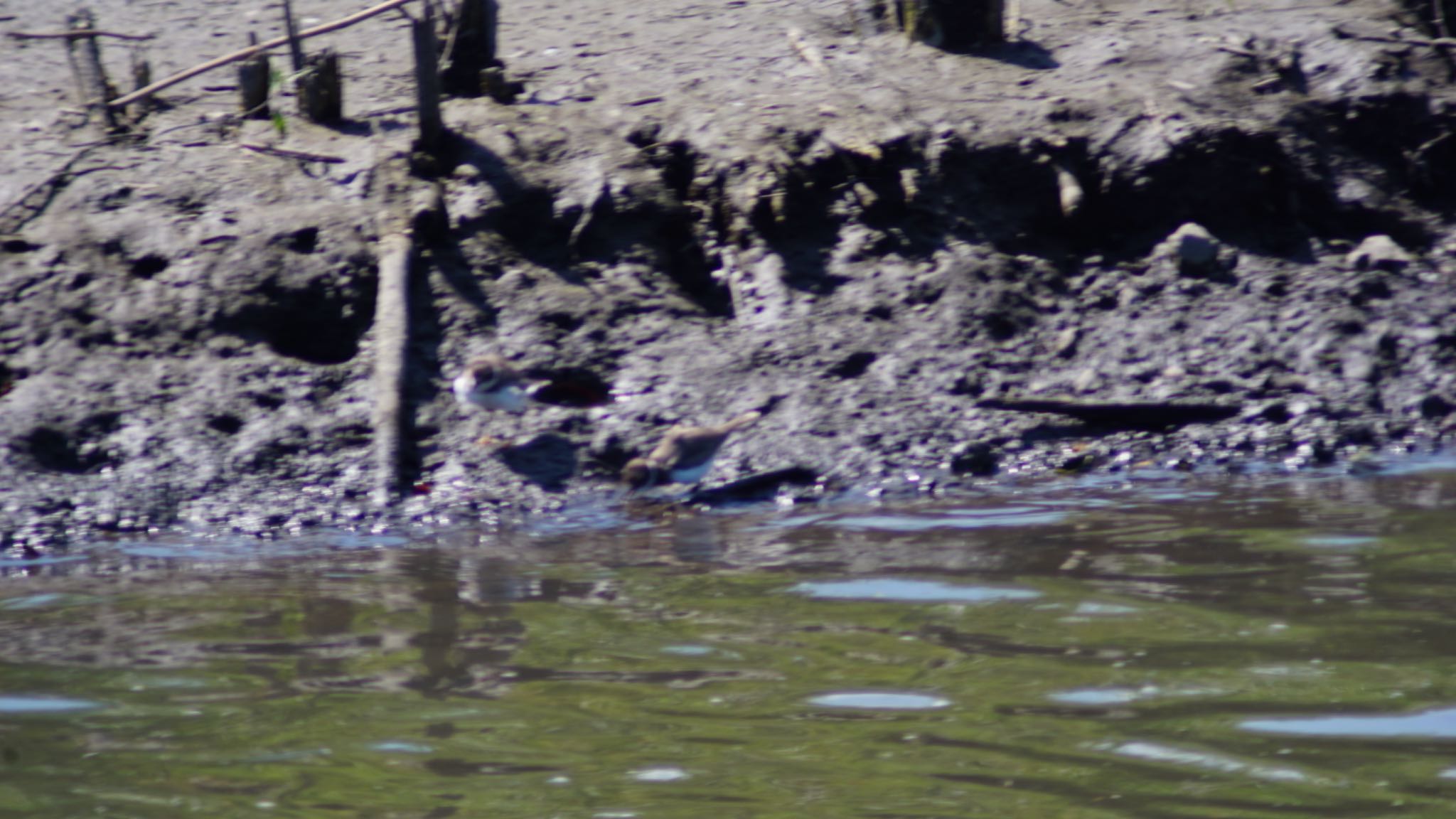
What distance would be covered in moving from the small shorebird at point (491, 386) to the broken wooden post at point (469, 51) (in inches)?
79.1

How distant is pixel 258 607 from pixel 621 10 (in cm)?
518

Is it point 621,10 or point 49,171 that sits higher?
point 621,10

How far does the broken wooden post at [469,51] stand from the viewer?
686cm

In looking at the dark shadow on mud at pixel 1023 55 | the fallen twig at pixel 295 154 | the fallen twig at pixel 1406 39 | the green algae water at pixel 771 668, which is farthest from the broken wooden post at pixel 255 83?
the fallen twig at pixel 1406 39

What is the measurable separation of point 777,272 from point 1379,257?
234cm

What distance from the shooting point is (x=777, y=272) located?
6.02 m

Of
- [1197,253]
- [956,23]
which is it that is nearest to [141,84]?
[956,23]

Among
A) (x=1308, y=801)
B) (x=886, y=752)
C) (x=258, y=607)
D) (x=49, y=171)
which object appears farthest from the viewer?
(x=49, y=171)

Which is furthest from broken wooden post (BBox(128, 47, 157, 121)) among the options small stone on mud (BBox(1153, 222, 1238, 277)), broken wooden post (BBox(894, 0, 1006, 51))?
small stone on mud (BBox(1153, 222, 1238, 277))

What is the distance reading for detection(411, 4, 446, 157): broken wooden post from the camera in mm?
6230

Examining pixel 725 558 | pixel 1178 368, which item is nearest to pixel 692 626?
pixel 725 558

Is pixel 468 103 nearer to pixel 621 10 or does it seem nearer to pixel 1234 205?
pixel 621 10

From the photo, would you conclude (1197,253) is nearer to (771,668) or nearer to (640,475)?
(640,475)

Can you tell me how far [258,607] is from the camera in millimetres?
3775
